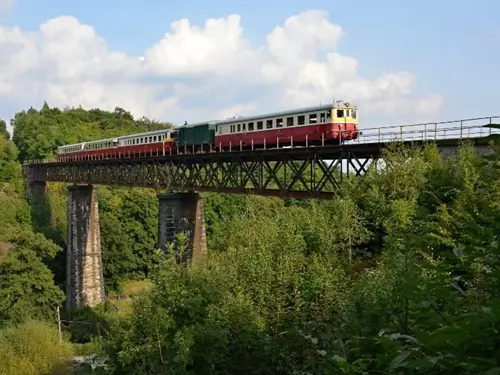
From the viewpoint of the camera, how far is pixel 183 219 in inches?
1067

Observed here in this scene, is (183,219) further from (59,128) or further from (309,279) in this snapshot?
(59,128)

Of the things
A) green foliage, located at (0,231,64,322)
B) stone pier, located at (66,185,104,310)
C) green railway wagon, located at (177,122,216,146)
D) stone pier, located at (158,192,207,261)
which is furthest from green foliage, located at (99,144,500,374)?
stone pier, located at (66,185,104,310)

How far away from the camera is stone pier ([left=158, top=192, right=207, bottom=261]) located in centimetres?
2686

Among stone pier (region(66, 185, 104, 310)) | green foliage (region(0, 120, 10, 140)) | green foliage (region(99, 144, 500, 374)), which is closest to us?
green foliage (region(99, 144, 500, 374))

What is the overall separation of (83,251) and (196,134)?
1824 centimetres

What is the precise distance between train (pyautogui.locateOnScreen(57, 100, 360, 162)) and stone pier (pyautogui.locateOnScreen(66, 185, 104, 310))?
333 inches

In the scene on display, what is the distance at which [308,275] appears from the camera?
46.8ft

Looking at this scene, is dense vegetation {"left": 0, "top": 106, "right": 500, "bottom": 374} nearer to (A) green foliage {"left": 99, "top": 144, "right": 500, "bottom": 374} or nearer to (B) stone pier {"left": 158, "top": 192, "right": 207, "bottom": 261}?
(A) green foliage {"left": 99, "top": 144, "right": 500, "bottom": 374}

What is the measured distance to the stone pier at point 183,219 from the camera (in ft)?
88.1

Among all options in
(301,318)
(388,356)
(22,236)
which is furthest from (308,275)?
(22,236)

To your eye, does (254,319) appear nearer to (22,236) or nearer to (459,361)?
(459,361)

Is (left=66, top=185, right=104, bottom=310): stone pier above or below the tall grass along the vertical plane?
above

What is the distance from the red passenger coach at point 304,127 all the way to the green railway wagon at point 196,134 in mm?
4396

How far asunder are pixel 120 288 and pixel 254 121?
3695 cm
